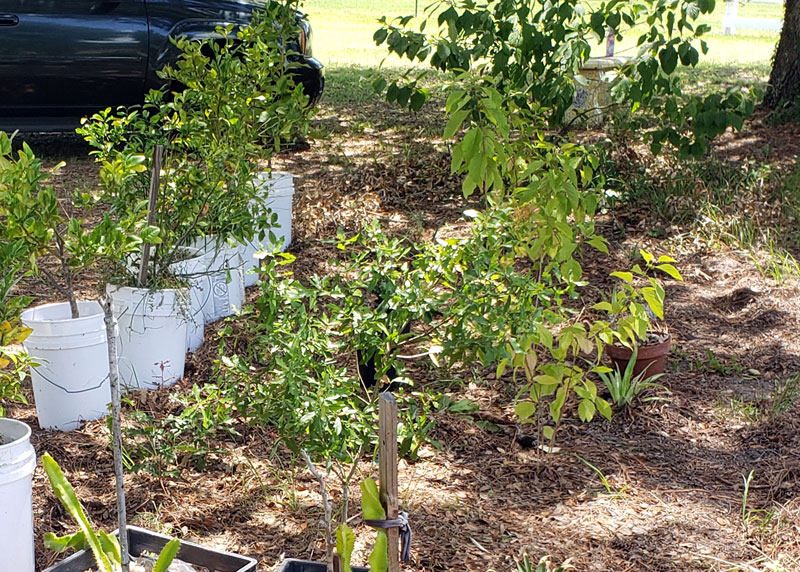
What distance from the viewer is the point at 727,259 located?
5453mm

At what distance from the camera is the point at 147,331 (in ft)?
12.6

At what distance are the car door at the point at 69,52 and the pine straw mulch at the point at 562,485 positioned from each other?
12.0ft

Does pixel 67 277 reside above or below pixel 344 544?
above

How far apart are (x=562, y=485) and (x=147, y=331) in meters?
1.87

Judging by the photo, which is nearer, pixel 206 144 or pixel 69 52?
pixel 206 144

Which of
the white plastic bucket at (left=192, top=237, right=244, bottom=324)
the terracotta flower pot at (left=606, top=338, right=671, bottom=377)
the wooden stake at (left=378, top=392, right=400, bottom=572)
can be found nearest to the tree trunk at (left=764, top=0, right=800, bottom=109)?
the terracotta flower pot at (left=606, top=338, right=671, bottom=377)

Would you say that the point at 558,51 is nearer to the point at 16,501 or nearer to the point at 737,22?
the point at 16,501

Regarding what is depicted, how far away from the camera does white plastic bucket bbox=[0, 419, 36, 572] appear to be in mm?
2354

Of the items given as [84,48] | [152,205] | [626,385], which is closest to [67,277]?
[152,205]

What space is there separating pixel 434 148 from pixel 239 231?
3619 mm

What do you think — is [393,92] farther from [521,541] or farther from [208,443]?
[521,541]

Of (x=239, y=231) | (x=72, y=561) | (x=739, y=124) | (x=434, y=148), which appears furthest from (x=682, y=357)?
(x=434, y=148)

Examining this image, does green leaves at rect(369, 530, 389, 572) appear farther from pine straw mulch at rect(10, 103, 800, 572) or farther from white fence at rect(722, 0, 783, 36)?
white fence at rect(722, 0, 783, 36)

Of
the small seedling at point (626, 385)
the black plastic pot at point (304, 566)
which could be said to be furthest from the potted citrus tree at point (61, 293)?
the small seedling at point (626, 385)
